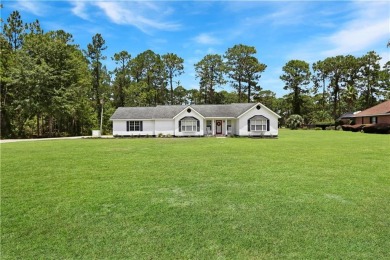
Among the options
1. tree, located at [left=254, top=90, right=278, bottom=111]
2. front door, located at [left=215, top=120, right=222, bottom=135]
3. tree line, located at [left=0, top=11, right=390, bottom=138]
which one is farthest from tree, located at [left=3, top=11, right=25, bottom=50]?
→ tree, located at [left=254, top=90, right=278, bottom=111]

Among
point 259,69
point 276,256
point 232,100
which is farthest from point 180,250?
point 232,100

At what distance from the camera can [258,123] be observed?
32969mm

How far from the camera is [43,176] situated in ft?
30.4

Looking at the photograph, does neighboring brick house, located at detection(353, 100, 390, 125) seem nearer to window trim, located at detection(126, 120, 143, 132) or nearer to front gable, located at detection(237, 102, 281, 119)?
front gable, located at detection(237, 102, 281, 119)

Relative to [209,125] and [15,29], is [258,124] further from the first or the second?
[15,29]

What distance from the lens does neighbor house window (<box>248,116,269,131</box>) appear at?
3275cm

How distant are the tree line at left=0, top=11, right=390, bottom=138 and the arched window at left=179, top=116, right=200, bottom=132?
600 inches

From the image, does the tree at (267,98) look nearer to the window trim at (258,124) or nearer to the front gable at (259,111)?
the front gable at (259,111)

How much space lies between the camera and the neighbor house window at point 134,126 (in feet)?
115

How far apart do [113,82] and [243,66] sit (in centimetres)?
2711

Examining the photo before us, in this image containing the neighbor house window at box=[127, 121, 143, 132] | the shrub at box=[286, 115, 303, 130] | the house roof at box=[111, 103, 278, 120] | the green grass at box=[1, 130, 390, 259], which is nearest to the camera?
the green grass at box=[1, 130, 390, 259]

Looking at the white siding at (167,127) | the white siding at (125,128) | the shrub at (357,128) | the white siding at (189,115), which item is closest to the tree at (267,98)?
the shrub at (357,128)

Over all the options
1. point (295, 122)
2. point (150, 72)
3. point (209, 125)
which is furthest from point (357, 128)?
point (150, 72)

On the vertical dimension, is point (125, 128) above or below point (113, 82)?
below
